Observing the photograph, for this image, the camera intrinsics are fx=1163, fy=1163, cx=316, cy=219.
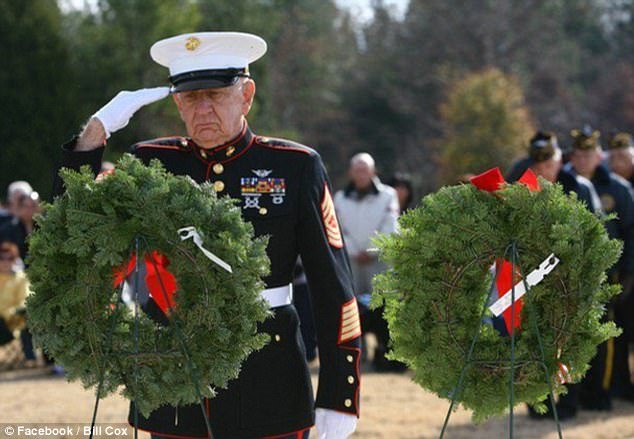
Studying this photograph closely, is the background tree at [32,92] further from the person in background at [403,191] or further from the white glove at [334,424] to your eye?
the white glove at [334,424]

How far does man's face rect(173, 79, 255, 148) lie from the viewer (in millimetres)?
3713

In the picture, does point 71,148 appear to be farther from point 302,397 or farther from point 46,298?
point 302,397

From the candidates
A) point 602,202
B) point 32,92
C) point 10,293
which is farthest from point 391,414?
point 32,92

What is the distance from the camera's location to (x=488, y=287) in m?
3.53

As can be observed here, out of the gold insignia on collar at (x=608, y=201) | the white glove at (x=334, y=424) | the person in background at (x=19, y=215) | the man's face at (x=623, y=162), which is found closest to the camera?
the white glove at (x=334, y=424)

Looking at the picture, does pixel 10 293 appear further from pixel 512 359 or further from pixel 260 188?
pixel 512 359

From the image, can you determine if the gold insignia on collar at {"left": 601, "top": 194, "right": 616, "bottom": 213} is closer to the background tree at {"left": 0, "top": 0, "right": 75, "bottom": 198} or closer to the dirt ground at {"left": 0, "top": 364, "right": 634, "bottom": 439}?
the dirt ground at {"left": 0, "top": 364, "right": 634, "bottom": 439}

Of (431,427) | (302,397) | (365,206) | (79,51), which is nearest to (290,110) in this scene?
(79,51)

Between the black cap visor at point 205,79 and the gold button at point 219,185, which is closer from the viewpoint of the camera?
the black cap visor at point 205,79

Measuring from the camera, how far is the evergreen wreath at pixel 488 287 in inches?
133

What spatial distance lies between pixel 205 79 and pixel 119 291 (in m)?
0.87

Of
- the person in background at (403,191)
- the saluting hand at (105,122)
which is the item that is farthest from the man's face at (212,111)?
the person in background at (403,191)

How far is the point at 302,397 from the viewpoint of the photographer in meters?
A: 3.77

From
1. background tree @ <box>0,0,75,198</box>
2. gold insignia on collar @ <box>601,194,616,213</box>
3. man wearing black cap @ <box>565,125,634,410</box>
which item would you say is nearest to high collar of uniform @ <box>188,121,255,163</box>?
man wearing black cap @ <box>565,125,634,410</box>
